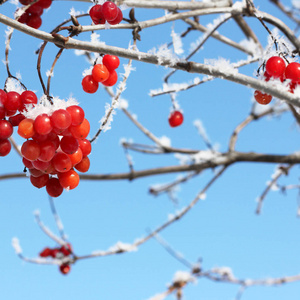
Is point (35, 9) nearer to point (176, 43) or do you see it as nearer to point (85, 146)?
point (176, 43)

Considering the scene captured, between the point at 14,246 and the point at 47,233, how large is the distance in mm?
390

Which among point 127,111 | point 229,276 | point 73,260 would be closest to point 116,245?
point 73,260

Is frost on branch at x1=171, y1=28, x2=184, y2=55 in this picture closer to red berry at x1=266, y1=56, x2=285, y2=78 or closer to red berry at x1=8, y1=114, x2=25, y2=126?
red berry at x1=266, y1=56, x2=285, y2=78

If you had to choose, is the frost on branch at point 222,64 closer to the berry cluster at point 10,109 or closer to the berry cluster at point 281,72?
the berry cluster at point 281,72

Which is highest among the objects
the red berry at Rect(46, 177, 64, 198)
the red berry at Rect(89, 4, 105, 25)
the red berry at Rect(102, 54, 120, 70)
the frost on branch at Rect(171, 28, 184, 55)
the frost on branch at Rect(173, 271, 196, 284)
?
the frost on branch at Rect(171, 28, 184, 55)

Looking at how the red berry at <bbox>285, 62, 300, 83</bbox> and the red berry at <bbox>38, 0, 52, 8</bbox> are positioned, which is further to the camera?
the red berry at <bbox>38, 0, 52, 8</bbox>

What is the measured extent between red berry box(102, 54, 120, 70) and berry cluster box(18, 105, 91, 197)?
0.26 metres

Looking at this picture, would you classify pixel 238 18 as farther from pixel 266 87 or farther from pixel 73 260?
pixel 73 260

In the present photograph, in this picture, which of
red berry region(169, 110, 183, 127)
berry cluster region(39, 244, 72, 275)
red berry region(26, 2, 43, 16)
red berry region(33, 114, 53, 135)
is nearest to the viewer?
red berry region(33, 114, 53, 135)

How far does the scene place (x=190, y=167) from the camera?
234cm

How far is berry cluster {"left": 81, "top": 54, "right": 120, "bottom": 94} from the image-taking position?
1.08m

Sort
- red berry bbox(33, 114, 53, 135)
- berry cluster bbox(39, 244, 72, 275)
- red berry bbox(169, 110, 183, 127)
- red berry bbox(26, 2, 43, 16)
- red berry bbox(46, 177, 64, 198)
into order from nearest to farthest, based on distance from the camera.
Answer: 1. red berry bbox(33, 114, 53, 135)
2. red berry bbox(46, 177, 64, 198)
3. red berry bbox(26, 2, 43, 16)
4. red berry bbox(169, 110, 183, 127)
5. berry cluster bbox(39, 244, 72, 275)

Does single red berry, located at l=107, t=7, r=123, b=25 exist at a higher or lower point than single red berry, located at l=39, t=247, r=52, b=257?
lower

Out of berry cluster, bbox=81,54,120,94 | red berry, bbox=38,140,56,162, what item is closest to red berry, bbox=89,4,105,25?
berry cluster, bbox=81,54,120,94
